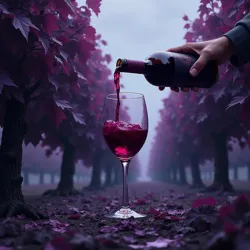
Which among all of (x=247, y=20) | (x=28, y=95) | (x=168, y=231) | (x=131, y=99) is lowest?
(x=168, y=231)

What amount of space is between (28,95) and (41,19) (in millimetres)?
1263

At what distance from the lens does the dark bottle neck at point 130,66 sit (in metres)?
3.57

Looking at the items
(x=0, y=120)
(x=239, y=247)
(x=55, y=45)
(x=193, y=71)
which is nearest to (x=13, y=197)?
(x=0, y=120)

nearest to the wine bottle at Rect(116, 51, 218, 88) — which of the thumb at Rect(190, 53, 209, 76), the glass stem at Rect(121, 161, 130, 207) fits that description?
the thumb at Rect(190, 53, 209, 76)

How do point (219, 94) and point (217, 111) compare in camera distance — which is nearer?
point (219, 94)

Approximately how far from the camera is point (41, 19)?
4766 millimetres

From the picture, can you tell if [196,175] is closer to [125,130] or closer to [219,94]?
[219,94]

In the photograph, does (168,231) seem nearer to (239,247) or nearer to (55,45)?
(239,247)

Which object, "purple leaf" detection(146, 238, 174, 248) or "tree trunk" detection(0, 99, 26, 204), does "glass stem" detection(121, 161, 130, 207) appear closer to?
"purple leaf" detection(146, 238, 174, 248)

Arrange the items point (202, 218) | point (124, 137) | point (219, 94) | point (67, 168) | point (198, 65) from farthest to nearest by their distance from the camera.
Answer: point (67, 168), point (219, 94), point (124, 137), point (198, 65), point (202, 218)

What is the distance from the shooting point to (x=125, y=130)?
11.8ft

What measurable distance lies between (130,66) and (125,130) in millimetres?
718

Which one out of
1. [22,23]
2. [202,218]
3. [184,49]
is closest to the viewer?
[202,218]

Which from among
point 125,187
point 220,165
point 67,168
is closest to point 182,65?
point 125,187
